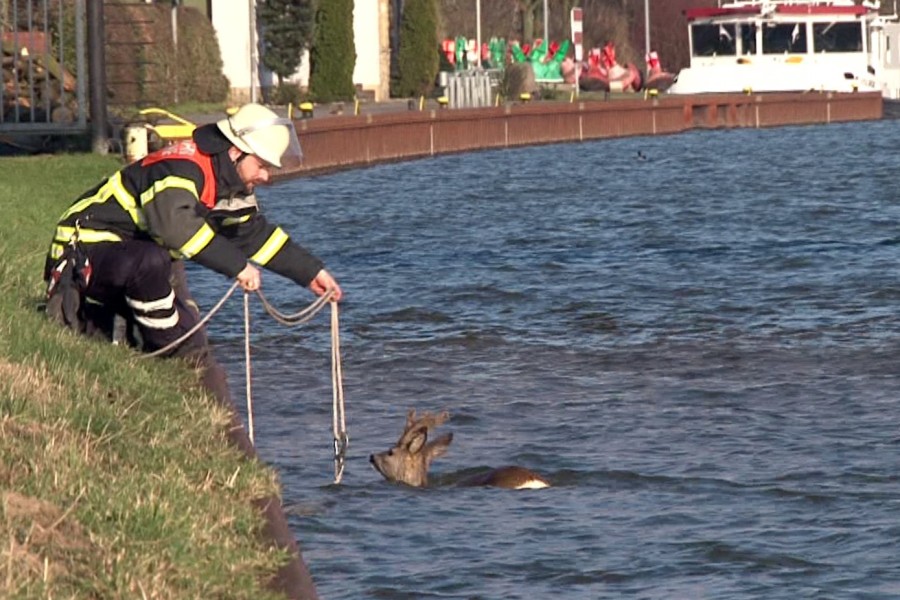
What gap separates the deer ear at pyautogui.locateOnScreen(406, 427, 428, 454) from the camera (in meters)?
9.55

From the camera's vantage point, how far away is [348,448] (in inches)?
420

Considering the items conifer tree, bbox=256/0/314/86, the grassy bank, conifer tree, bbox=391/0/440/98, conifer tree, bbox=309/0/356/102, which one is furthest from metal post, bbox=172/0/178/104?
the grassy bank

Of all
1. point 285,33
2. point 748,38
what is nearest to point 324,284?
point 285,33

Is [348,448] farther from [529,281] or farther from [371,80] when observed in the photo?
[371,80]

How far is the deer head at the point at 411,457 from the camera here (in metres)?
9.55

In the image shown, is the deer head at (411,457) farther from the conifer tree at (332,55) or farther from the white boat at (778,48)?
the white boat at (778,48)

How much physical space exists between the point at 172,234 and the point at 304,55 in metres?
45.9

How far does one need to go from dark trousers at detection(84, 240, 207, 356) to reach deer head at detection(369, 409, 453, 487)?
4.20 feet

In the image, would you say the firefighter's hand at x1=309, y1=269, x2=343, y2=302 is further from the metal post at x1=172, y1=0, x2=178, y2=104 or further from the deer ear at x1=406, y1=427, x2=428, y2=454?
the metal post at x1=172, y1=0, x2=178, y2=104

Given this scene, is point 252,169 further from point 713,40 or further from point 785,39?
point 785,39

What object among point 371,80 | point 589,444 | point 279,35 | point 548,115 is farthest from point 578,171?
point 589,444

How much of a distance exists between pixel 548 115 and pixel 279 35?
8.24 m

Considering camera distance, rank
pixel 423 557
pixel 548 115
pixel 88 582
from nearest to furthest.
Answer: pixel 88 582 < pixel 423 557 < pixel 548 115

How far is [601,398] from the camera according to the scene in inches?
487
